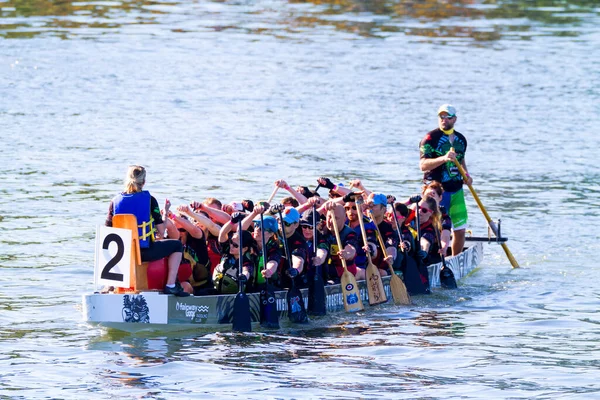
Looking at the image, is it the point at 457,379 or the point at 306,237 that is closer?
the point at 457,379

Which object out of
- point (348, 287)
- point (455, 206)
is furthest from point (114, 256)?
point (455, 206)

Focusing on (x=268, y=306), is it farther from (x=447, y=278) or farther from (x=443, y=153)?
(x=443, y=153)

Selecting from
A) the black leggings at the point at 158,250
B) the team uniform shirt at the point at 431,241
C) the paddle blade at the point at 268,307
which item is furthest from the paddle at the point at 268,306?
the team uniform shirt at the point at 431,241

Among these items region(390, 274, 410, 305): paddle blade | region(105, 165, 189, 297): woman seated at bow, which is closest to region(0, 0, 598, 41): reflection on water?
region(390, 274, 410, 305): paddle blade

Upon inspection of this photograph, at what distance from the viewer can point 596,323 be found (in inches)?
655

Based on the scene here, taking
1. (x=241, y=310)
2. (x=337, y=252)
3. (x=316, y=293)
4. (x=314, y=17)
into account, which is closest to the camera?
(x=241, y=310)

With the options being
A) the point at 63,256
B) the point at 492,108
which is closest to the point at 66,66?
the point at 492,108

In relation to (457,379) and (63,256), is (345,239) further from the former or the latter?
(63,256)

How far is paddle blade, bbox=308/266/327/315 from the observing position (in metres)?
16.1

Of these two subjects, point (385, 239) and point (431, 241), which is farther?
point (431, 241)

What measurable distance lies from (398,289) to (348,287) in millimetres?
976

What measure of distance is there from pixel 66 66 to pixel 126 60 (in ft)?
8.66

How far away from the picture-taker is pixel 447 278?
18.3 meters

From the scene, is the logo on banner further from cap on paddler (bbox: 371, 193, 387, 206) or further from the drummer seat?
cap on paddler (bbox: 371, 193, 387, 206)
